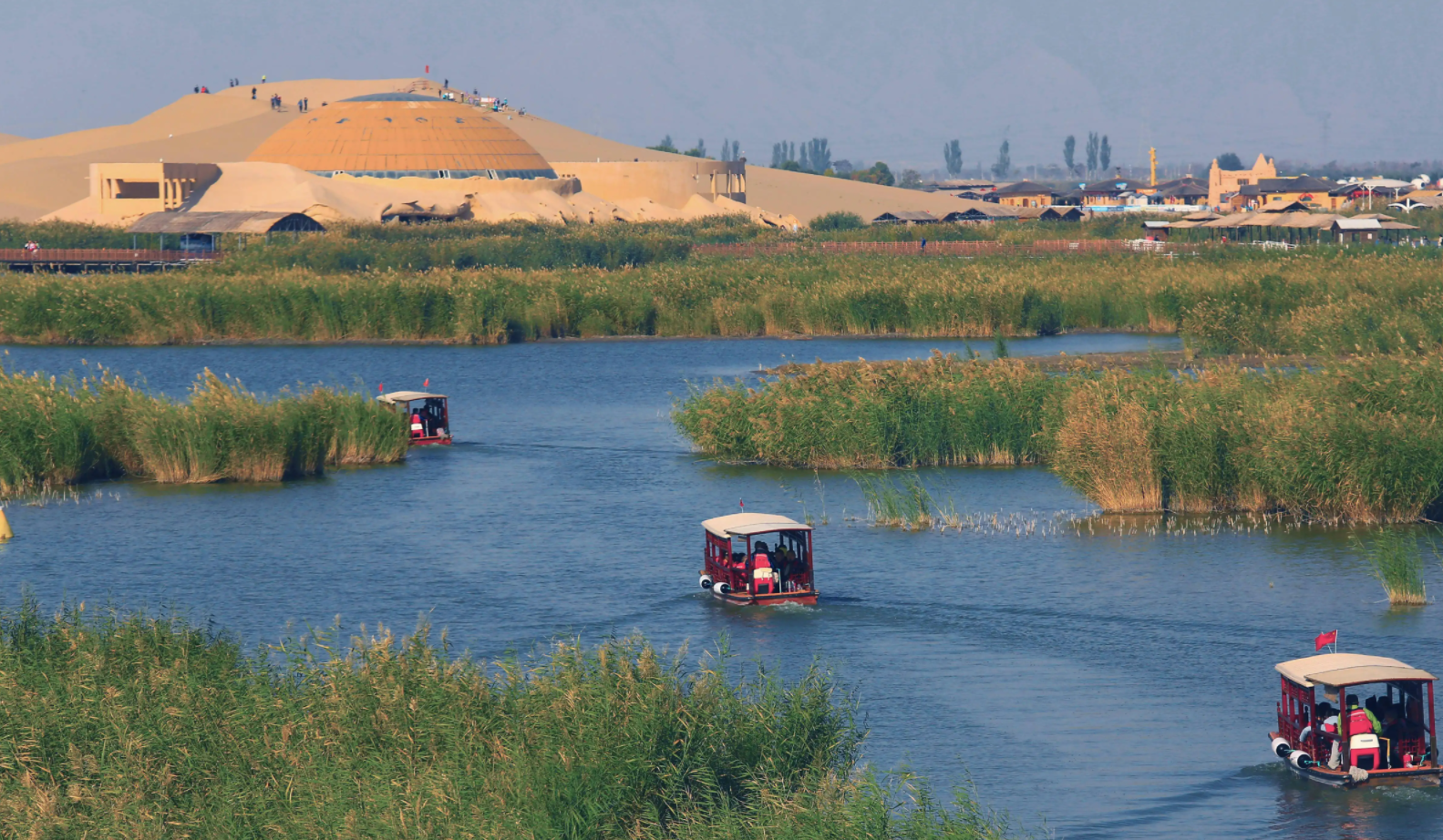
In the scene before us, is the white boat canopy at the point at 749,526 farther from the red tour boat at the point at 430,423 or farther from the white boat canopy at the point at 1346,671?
the red tour boat at the point at 430,423

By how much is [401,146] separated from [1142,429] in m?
160

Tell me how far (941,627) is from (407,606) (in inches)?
352

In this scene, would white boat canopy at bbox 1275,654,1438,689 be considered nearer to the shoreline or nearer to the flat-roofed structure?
the shoreline

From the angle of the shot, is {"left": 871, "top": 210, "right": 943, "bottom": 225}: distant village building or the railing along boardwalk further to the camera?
{"left": 871, "top": 210, "right": 943, "bottom": 225}: distant village building

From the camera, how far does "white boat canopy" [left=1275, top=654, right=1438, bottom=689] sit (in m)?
19.5

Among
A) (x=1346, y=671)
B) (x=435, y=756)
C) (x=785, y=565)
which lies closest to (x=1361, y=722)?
(x=1346, y=671)

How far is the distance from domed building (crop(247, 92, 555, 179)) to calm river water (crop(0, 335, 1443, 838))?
460ft

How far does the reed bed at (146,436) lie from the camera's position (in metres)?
40.8

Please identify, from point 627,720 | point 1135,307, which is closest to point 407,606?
point 627,720

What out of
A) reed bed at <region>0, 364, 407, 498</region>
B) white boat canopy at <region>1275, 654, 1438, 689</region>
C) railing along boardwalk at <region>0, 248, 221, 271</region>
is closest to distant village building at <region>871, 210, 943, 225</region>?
railing along boardwalk at <region>0, 248, 221, 271</region>

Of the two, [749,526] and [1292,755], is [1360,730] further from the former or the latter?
[749,526]

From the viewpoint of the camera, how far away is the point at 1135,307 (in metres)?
75.7

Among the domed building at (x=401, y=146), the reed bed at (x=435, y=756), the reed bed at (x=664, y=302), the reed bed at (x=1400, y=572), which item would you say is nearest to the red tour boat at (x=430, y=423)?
the reed bed at (x=664, y=302)

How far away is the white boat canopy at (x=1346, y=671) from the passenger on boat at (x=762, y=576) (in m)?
9.78
